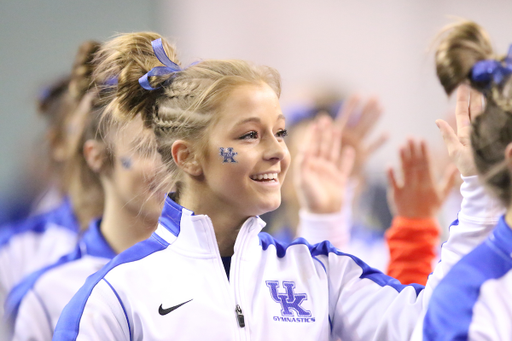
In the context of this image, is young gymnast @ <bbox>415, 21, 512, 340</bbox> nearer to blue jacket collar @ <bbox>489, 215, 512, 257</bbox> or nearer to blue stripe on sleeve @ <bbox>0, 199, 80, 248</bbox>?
blue jacket collar @ <bbox>489, 215, 512, 257</bbox>

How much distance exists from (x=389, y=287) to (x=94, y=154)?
46.3 inches

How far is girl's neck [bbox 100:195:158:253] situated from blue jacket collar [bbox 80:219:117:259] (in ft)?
0.04

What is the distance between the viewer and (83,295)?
47.4 inches

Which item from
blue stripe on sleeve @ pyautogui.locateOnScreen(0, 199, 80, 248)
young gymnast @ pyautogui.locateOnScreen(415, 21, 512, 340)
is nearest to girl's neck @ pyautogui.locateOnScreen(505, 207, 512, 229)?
young gymnast @ pyautogui.locateOnScreen(415, 21, 512, 340)

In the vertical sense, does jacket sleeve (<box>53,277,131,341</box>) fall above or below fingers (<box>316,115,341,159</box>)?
below

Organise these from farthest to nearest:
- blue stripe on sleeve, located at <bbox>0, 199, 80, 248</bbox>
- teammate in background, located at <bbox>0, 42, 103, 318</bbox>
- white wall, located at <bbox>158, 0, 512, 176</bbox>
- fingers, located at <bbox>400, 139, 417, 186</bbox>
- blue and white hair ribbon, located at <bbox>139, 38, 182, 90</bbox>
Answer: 1. white wall, located at <bbox>158, 0, 512, 176</bbox>
2. blue stripe on sleeve, located at <bbox>0, 199, 80, 248</bbox>
3. teammate in background, located at <bbox>0, 42, 103, 318</bbox>
4. fingers, located at <bbox>400, 139, 417, 186</bbox>
5. blue and white hair ribbon, located at <bbox>139, 38, 182, 90</bbox>

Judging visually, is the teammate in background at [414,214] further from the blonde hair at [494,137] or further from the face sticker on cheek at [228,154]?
the face sticker on cheek at [228,154]

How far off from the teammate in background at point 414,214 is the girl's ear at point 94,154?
926 millimetres

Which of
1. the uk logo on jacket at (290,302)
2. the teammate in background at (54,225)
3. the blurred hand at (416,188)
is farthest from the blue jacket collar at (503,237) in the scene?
the teammate in background at (54,225)

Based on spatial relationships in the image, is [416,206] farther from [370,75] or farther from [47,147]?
[370,75]

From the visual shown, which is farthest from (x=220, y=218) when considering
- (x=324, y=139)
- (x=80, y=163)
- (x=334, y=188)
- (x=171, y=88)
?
(x=80, y=163)

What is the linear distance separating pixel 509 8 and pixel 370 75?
1098 millimetres

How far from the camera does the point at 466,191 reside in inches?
44.9

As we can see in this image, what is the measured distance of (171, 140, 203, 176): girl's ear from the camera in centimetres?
130
